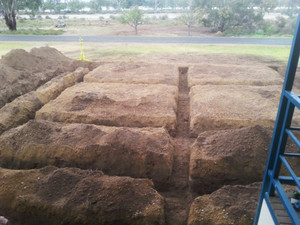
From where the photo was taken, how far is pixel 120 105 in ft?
28.0

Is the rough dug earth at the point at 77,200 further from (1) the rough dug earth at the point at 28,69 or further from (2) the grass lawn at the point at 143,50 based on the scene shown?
(2) the grass lawn at the point at 143,50

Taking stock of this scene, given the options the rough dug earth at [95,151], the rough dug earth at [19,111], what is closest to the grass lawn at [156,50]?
the rough dug earth at [19,111]

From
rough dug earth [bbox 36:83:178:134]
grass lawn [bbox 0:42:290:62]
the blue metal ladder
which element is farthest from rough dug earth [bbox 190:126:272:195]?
grass lawn [bbox 0:42:290:62]

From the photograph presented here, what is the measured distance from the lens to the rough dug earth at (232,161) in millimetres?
5539

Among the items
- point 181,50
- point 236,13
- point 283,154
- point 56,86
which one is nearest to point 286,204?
point 283,154

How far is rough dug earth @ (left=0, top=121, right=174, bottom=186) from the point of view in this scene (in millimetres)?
5906

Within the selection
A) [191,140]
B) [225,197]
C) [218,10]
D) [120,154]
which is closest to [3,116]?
[120,154]

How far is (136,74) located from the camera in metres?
11.9

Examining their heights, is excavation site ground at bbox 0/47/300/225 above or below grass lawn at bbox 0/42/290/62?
below

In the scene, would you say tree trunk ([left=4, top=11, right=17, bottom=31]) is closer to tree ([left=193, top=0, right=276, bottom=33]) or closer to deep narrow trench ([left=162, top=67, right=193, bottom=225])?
tree ([left=193, top=0, right=276, bottom=33])

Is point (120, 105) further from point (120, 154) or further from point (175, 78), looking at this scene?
point (175, 78)

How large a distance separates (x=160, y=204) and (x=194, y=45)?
55.5 feet

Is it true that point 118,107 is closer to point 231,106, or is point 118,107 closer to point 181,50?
point 231,106

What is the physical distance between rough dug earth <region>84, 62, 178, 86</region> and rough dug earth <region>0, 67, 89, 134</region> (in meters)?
1.33
